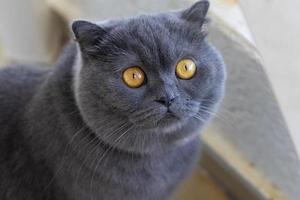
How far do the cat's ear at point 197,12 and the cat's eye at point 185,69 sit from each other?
2.8 inches

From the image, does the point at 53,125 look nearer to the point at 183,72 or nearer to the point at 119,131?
the point at 119,131

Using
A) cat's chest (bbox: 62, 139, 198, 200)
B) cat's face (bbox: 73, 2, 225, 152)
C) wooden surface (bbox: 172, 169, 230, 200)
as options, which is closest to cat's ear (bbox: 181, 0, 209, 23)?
cat's face (bbox: 73, 2, 225, 152)

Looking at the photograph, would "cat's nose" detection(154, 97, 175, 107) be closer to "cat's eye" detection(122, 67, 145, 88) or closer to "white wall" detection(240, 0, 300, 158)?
Answer: "cat's eye" detection(122, 67, 145, 88)

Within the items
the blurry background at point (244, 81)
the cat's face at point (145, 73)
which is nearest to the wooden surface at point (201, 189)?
the blurry background at point (244, 81)

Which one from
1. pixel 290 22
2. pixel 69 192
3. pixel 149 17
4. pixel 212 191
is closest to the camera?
pixel 290 22

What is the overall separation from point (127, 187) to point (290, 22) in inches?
15.6

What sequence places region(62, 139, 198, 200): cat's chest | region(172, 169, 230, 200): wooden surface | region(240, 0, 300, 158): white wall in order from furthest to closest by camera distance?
region(172, 169, 230, 200): wooden surface < region(62, 139, 198, 200): cat's chest < region(240, 0, 300, 158): white wall

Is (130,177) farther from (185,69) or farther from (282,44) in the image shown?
(282,44)

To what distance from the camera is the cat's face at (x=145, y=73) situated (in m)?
0.82

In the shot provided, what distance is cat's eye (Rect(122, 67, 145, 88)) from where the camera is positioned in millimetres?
826

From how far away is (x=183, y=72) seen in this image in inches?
32.9

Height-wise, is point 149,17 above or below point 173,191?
above

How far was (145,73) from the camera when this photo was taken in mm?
825

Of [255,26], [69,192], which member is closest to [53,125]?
[69,192]
